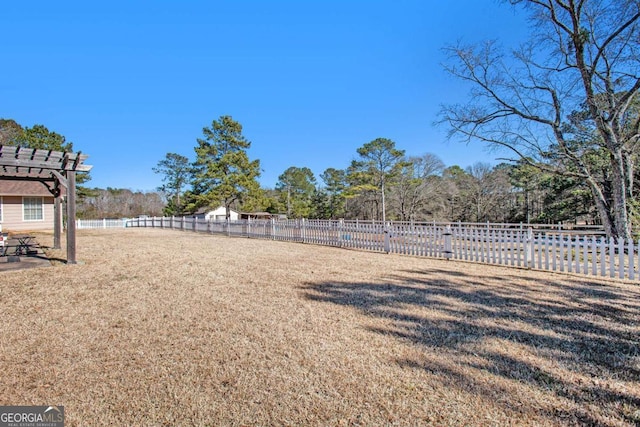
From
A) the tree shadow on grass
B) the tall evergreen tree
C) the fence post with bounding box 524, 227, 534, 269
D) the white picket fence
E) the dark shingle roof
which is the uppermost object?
the tall evergreen tree

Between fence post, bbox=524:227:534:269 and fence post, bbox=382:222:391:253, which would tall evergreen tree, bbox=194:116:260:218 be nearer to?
fence post, bbox=382:222:391:253

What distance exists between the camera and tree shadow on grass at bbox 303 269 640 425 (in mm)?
2314

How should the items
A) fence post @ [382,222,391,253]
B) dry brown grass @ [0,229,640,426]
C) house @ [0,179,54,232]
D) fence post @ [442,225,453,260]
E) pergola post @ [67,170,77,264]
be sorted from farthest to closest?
house @ [0,179,54,232]
fence post @ [382,222,391,253]
fence post @ [442,225,453,260]
pergola post @ [67,170,77,264]
dry brown grass @ [0,229,640,426]

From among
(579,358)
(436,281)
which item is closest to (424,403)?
(579,358)

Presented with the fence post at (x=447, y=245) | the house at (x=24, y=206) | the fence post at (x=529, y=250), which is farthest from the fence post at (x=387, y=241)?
the house at (x=24, y=206)

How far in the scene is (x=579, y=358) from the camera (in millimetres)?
2756

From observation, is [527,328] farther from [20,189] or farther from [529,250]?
[20,189]

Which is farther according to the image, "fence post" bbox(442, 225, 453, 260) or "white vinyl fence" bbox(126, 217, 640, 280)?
"fence post" bbox(442, 225, 453, 260)

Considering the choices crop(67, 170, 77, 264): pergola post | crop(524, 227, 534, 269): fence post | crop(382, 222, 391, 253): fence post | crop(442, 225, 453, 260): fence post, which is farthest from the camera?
crop(382, 222, 391, 253): fence post

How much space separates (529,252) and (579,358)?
5.22 m

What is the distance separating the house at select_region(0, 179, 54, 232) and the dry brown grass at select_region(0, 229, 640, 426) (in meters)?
18.3

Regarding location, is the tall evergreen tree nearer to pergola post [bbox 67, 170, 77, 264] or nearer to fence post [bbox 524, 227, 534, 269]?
pergola post [bbox 67, 170, 77, 264]

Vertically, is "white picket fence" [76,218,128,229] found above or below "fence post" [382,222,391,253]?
above

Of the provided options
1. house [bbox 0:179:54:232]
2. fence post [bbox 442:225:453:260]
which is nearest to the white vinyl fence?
fence post [bbox 442:225:453:260]
